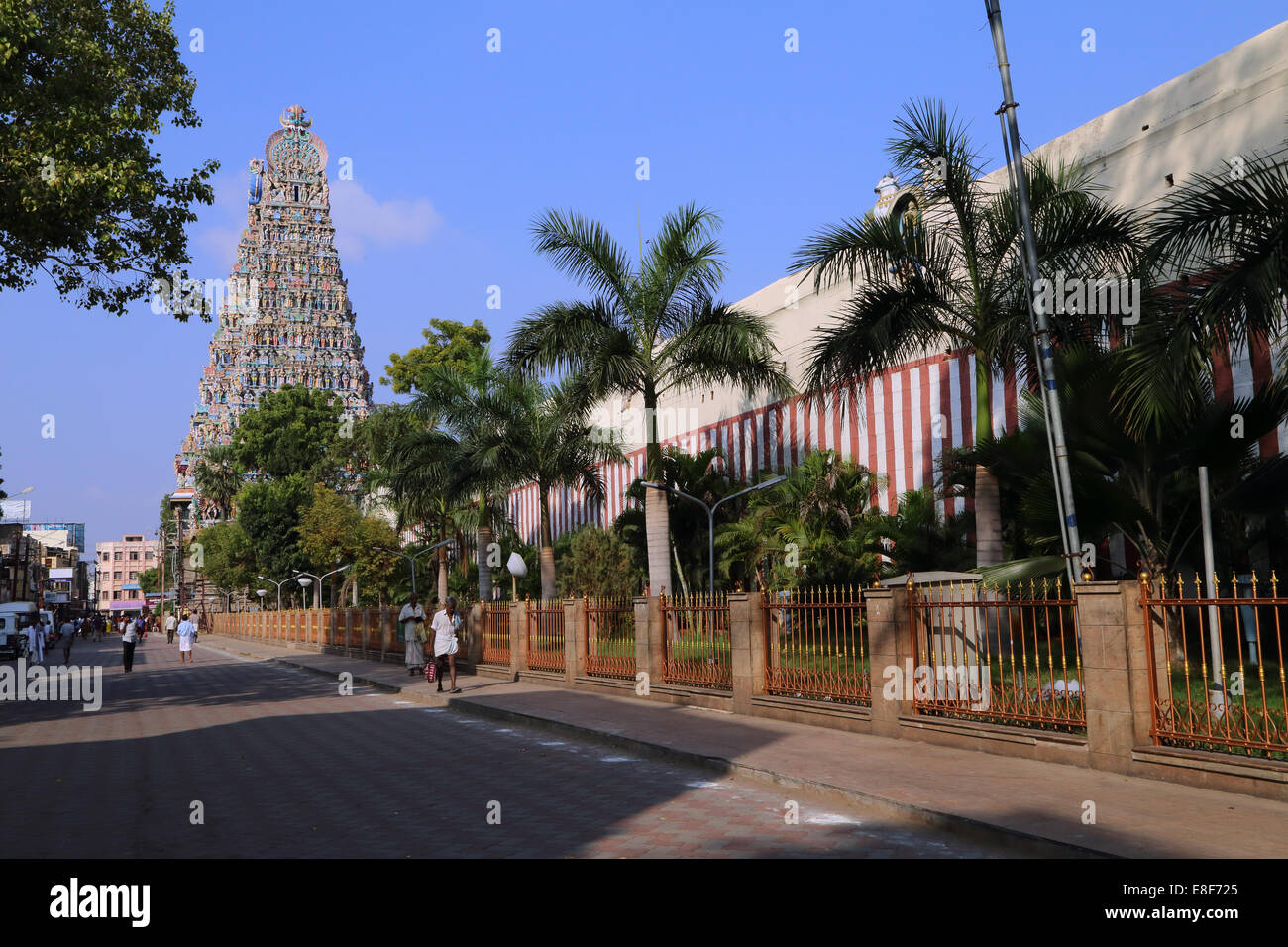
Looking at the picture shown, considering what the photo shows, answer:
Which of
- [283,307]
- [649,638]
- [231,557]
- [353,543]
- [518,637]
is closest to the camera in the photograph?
[649,638]

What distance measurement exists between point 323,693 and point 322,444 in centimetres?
6353

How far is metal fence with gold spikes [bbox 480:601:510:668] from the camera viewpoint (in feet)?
80.1

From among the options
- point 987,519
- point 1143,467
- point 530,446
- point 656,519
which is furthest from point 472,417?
point 1143,467

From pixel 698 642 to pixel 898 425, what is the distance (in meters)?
18.7

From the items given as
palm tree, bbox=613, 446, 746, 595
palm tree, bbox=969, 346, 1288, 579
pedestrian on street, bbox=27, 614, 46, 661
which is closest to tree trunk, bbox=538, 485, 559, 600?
palm tree, bbox=613, 446, 746, 595

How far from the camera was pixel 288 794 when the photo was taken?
31.7ft

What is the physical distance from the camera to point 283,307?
119750 mm

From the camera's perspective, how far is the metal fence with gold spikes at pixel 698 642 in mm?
16016

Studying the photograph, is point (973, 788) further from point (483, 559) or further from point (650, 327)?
point (483, 559)

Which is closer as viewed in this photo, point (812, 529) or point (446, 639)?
point (446, 639)

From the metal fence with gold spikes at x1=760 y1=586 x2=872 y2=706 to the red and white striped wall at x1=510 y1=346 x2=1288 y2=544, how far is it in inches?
A: 436

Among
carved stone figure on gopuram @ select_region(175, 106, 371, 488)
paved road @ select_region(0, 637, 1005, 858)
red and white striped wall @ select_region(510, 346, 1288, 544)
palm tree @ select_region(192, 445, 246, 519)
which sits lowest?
paved road @ select_region(0, 637, 1005, 858)

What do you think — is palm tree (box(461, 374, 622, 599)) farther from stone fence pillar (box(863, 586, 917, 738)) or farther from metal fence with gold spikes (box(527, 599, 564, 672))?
stone fence pillar (box(863, 586, 917, 738))

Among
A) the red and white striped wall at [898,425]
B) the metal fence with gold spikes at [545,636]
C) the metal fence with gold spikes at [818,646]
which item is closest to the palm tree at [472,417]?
the red and white striped wall at [898,425]
